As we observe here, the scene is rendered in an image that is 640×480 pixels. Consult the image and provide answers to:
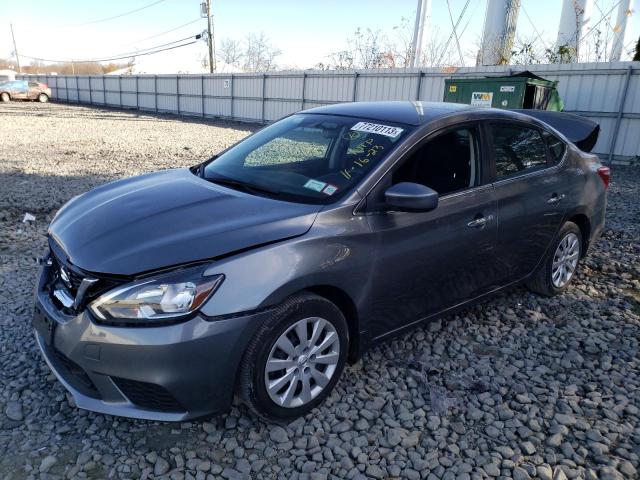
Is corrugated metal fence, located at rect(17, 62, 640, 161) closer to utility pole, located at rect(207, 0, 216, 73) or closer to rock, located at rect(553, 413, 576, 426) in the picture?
utility pole, located at rect(207, 0, 216, 73)

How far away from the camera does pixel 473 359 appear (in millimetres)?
3436

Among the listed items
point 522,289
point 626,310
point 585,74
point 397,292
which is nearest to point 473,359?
point 397,292

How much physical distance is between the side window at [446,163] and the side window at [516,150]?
24cm

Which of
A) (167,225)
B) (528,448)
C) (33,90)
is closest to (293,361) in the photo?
(167,225)

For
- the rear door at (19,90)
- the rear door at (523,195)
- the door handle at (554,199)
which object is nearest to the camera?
the rear door at (523,195)

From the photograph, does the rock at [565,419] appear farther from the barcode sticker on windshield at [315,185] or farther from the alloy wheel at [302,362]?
the barcode sticker on windshield at [315,185]

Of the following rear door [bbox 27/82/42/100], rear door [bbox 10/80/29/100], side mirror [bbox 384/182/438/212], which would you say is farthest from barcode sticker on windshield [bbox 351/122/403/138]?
rear door [bbox 27/82/42/100]

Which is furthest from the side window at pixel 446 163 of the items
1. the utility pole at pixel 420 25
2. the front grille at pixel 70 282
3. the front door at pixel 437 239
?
the utility pole at pixel 420 25

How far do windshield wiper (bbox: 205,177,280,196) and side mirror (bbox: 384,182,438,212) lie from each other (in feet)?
2.25

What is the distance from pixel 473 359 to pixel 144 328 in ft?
7.33

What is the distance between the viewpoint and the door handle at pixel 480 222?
3275mm

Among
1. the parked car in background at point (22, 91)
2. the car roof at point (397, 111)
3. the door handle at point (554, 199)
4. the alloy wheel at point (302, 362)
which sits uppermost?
the car roof at point (397, 111)

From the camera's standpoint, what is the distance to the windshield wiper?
9.97 feet

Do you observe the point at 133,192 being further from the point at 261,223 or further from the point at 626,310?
the point at 626,310
